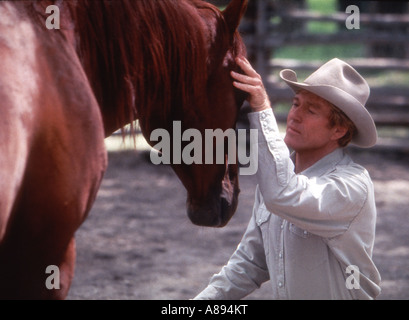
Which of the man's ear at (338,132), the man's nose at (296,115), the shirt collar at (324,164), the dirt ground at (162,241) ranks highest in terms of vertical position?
the man's nose at (296,115)

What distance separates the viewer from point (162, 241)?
5.20 m

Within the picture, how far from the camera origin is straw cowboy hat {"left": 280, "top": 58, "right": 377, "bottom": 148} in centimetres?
230

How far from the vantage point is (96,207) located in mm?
6207

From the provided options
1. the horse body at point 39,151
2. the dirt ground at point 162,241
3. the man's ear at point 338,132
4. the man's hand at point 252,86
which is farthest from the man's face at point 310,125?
the dirt ground at point 162,241

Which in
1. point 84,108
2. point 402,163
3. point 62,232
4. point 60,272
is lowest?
point 402,163

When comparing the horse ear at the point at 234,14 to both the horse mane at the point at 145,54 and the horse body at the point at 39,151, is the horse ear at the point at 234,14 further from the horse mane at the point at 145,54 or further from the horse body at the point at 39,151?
the horse body at the point at 39,151

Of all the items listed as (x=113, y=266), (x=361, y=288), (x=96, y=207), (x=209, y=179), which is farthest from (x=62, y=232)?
(x=96, y=207)

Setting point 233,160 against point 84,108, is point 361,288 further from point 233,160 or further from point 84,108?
point 84,108

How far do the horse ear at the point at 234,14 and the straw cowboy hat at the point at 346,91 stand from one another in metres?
0.31

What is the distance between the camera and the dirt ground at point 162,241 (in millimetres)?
4266

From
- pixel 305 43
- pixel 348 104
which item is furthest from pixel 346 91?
pixel 305 43

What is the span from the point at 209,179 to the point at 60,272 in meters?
0.69

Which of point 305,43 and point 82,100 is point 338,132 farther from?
point 305,43

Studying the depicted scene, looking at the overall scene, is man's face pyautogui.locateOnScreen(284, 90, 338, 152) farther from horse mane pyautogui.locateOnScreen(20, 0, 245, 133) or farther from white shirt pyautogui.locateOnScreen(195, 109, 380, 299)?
horse mane pyautogui.locateOnScreen(20, 0, 245, 133)
